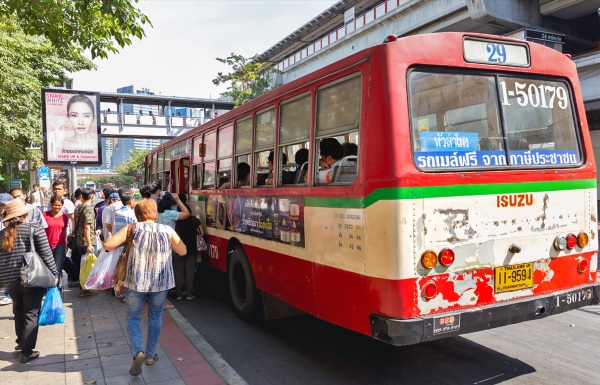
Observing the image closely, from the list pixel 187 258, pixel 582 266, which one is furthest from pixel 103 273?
pixel 582 266

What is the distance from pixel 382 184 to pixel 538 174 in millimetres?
1651

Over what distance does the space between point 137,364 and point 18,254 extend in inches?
66.4

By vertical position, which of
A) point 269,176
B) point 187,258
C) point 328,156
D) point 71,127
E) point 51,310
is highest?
point 71,127

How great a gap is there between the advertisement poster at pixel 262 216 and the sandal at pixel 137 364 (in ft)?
6.01

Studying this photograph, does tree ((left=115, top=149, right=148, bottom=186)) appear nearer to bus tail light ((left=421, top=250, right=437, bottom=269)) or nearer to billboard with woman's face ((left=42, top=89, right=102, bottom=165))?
billboard with woman's face ((left=42, top=89, right=102, bottom=165))

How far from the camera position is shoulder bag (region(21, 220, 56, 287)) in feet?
15.5

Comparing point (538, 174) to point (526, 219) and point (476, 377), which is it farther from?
point (476, 377)

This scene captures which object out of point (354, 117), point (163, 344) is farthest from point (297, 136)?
point (163, 344)

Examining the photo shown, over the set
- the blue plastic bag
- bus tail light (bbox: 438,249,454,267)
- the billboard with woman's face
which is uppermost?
the billboard with woman's face

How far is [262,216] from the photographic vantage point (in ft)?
19.5

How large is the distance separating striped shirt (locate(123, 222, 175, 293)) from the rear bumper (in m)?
2.04

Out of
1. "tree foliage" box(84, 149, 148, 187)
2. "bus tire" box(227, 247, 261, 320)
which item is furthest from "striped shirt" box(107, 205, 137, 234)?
"tree foliage" box(84, 149, 148, 187)

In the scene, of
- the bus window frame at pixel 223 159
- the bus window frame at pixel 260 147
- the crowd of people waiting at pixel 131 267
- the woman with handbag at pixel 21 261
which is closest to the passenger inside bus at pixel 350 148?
the bus window frame at pixel 260 147

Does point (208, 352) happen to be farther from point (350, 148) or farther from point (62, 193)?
point (62, 193)
